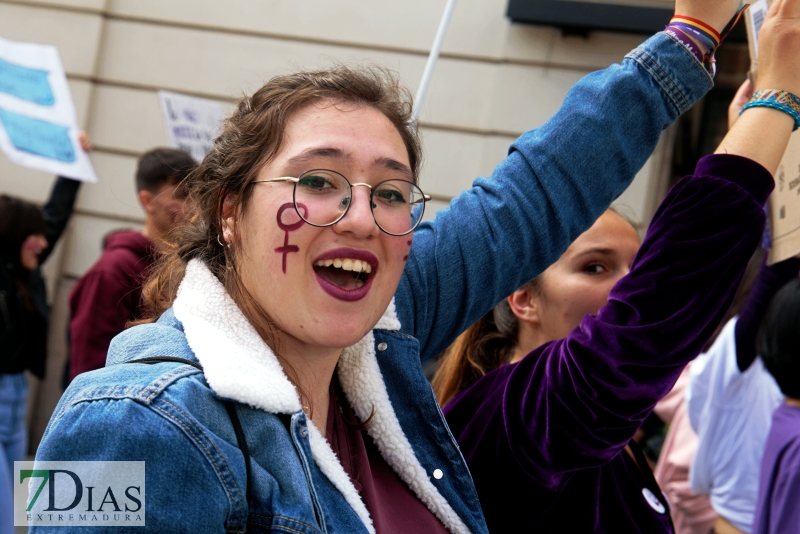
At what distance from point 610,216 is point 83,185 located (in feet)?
16.0

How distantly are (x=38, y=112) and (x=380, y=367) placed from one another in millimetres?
3169

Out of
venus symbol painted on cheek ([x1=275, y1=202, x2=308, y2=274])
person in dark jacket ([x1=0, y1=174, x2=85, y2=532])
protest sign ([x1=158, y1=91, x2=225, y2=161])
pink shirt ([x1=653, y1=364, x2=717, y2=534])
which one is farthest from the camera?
protest sign ([x1=158, y1=91, x2=225, y2=161])

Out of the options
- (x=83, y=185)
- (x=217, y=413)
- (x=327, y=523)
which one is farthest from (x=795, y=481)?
(x=83, y=185)

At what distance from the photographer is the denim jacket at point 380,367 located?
3.80ft

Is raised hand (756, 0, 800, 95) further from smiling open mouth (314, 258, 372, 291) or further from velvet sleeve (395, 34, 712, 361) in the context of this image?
smiling open mouth (314, 258, 372, 291)

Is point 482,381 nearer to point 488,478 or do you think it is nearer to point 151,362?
point 488,478

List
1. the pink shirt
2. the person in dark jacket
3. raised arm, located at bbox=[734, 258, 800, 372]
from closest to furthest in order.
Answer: raised arm, located at bbox=[734, 258, 800, 372] → the pink shirt → the person in dark jacket

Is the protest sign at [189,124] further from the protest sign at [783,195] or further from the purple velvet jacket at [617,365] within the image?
the protest sign at [783,195]

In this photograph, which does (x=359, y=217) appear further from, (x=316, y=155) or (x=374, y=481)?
(x=374, y=481)

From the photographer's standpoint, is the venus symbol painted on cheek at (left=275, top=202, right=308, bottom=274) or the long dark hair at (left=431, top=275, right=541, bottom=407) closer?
the venus symbol painted on cheek at (left=275, top=202, right=308, bottom=274)

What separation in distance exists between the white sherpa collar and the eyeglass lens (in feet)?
0.70

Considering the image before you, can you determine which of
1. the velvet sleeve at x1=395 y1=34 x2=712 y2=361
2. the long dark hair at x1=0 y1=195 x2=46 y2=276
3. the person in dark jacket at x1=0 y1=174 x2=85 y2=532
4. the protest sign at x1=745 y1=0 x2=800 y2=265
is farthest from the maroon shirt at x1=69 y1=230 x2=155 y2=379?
the protest sign at x1=745 y1=0 x2=800 y2=265

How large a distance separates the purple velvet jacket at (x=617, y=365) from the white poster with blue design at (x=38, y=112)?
3001mm

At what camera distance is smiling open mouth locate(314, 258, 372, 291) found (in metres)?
1.51
